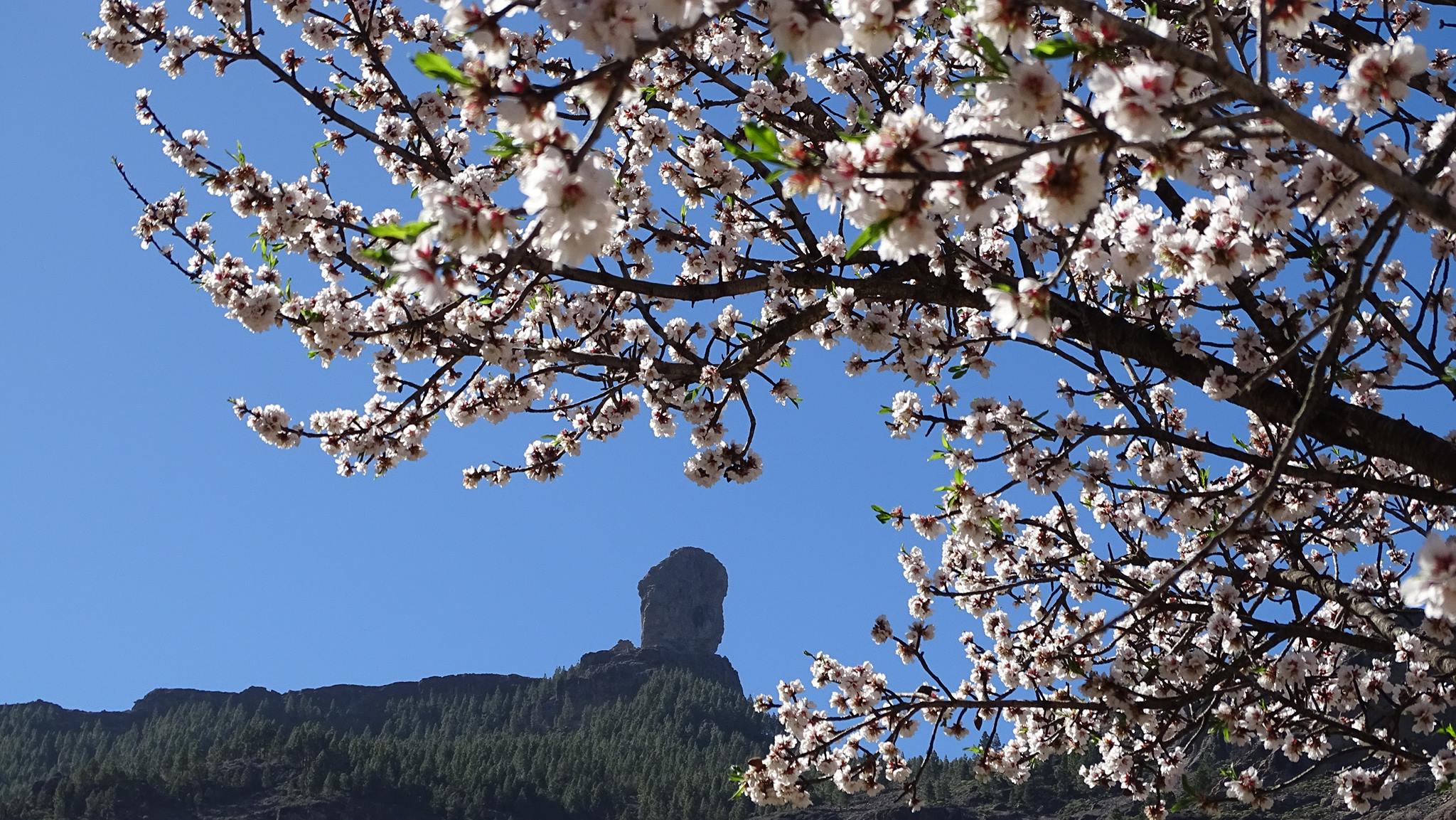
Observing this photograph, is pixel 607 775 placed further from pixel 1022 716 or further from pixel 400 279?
pixel 400 279

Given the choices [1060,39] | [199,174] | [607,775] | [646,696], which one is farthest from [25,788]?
[1060,39]

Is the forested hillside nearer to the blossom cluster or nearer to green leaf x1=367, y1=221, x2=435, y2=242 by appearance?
the blossom cluster

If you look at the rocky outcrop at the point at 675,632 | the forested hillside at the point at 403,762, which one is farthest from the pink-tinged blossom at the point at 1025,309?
the rocky outcrop at the point at 675,632

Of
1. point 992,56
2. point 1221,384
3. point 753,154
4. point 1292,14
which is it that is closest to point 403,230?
point 753,154

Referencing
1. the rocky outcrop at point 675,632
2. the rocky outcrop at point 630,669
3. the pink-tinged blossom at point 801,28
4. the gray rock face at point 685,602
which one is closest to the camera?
the pink-tinged blossom at point 801,28

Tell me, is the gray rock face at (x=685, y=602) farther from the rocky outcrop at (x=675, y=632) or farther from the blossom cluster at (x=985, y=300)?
the blossom cluster at (x=985, y=300)

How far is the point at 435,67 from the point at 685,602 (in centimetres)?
14403

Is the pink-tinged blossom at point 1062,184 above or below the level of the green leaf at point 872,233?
above

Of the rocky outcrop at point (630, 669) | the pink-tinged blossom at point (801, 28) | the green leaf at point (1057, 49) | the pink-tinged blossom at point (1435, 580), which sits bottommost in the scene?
the pink-tinged blossom at point (1435, 580)

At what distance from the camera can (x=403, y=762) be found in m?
84.6

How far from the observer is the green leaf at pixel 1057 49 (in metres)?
2.65

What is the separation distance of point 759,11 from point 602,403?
283cm

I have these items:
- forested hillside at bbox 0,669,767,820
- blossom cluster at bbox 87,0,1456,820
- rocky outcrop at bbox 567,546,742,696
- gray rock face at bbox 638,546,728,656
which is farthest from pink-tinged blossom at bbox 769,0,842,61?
gray rock face at bbox 638,546,728,656

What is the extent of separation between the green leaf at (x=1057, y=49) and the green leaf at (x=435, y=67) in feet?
4.86
